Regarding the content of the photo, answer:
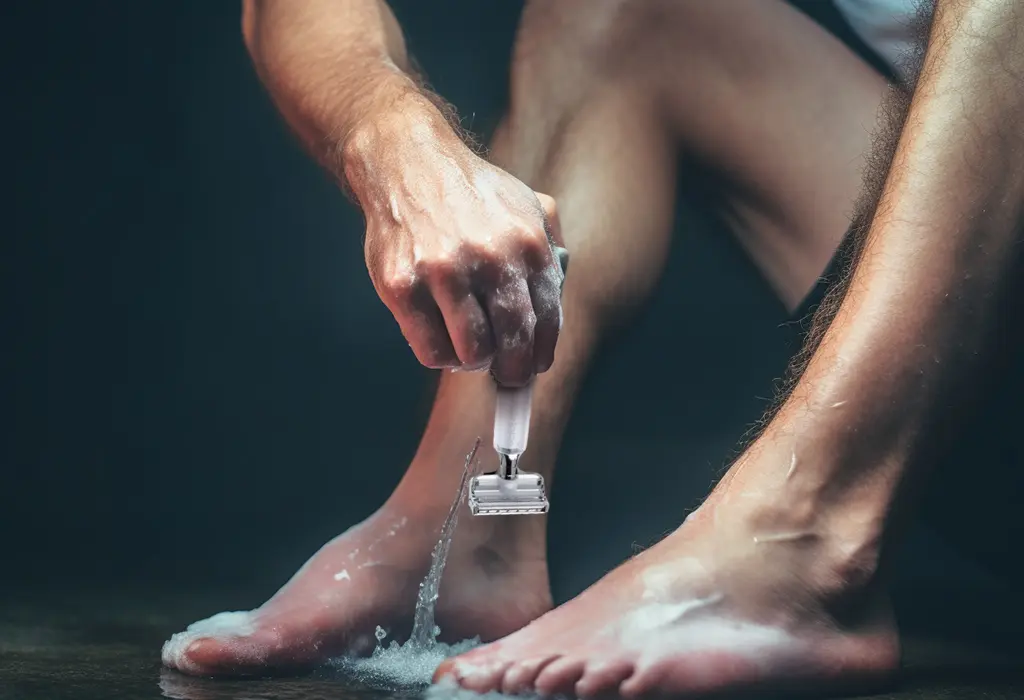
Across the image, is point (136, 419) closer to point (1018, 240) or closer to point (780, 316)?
point (780, 316)

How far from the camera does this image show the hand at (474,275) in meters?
0.64

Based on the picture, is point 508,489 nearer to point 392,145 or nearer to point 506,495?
point 506,495

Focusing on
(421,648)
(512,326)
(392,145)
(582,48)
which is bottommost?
(421,648)

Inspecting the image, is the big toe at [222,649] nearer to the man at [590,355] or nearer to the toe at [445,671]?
the man at [590,355]

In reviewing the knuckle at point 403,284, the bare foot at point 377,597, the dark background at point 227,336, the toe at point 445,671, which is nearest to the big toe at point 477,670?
the toe at point 445,671

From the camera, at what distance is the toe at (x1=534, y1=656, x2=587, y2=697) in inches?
28.7

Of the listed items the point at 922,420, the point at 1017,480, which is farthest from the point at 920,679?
the point at 1017,480

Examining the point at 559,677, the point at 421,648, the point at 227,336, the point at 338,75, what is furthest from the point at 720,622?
the point at 227,336

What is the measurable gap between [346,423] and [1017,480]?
0.62 metres

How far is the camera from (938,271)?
79 centimetres

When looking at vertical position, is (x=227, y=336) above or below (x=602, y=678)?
above

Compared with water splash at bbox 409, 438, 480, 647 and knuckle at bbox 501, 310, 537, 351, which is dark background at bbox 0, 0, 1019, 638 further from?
knuckle at bbox 501, 310, 537, 351

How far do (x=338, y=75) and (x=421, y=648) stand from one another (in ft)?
1.45

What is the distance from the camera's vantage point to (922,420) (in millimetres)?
798
